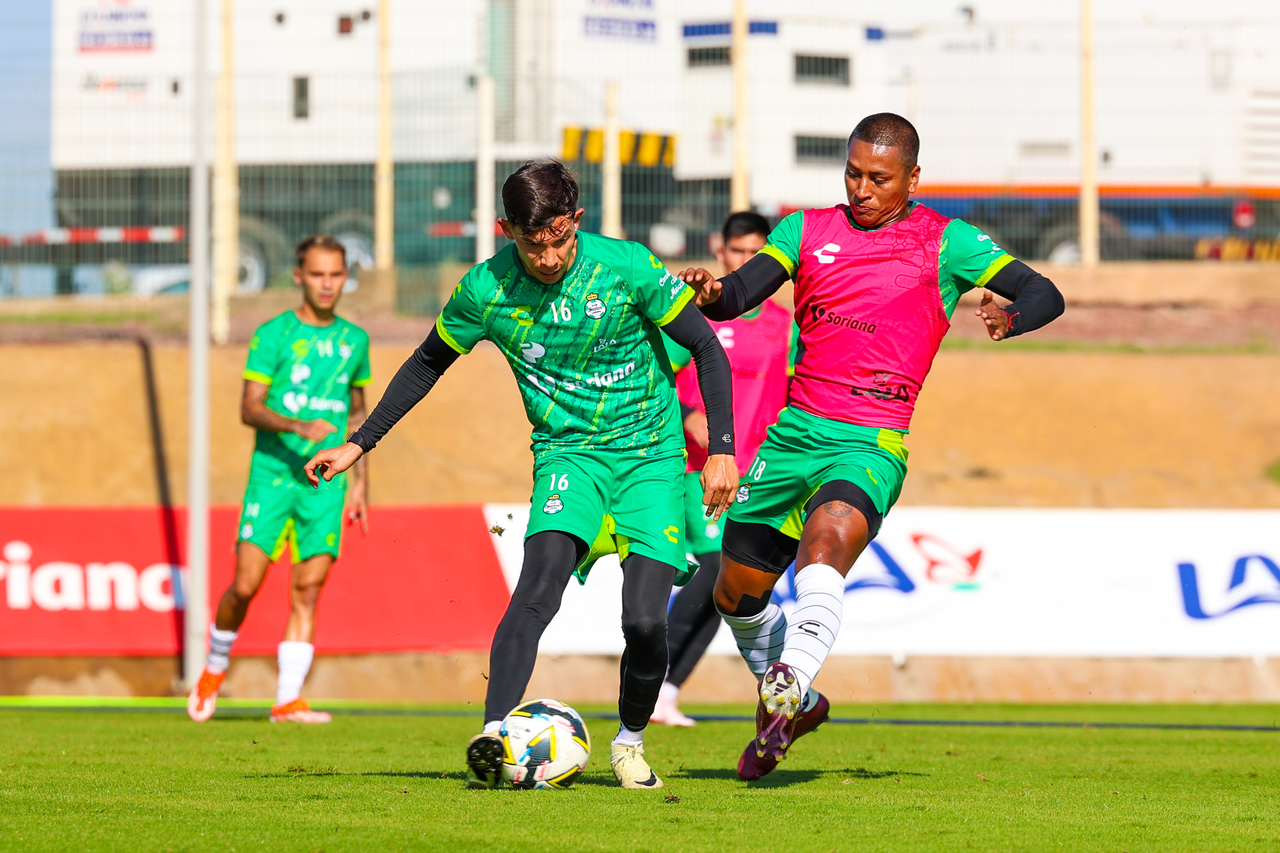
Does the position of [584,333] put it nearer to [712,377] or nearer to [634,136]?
[712,377]

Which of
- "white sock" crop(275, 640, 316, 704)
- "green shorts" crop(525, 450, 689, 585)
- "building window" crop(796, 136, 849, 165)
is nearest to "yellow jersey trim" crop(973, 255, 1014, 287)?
"green shorts" crop(525, 450, 689, 585)

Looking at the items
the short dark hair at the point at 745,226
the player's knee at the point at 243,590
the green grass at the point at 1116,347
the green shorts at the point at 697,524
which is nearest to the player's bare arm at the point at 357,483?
the player's knee at the point at 243,590

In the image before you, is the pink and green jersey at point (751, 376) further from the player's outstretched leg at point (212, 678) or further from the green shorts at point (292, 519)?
the player's outstretched leg at point (212, 678)

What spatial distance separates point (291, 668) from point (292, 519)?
84 centimetres

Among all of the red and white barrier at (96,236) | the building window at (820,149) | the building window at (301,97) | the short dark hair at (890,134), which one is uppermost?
the building window at (301,97)

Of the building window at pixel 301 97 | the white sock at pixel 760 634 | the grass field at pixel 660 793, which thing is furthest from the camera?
the building window at pixel 301 97

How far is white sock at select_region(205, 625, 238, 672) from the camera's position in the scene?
28.9ft

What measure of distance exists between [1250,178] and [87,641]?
46.7ft

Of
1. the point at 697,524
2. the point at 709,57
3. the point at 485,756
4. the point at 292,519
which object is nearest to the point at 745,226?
the point at 697,524

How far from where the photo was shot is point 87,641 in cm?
1127

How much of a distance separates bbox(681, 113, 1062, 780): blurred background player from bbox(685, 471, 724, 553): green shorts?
241 cm

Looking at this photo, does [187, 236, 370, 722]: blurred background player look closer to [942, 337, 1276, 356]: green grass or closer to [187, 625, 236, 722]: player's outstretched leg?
[187, 625, 236, 722]: player's outstretched leg

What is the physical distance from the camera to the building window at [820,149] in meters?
16.5

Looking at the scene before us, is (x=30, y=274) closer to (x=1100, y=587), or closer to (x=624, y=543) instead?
(x=1100, y=587)
